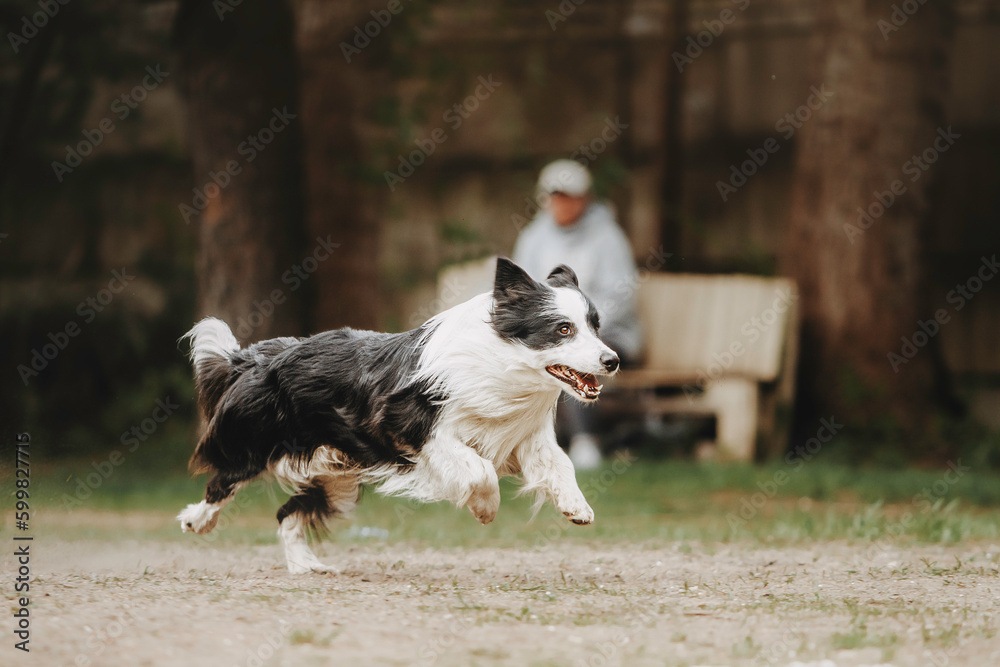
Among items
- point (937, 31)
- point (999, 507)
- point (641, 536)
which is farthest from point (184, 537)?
point (937, 31)

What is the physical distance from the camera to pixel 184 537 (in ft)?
21.6

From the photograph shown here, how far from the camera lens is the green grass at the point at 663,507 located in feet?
21.0

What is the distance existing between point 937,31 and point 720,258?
122 inches

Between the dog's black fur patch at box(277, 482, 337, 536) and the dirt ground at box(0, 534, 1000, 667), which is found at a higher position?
the dog's black fur patch at box(277, 482, 337, 536)

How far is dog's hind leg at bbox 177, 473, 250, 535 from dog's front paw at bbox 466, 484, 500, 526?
41.3 inches

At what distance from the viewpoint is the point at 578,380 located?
176 inches

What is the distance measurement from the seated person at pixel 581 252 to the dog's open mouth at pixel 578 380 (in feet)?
13.8
